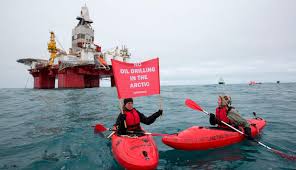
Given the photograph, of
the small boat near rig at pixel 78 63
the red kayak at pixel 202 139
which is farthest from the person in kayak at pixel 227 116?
the small boat near rig at pixel 78 63

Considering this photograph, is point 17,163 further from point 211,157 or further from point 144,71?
point 211,157

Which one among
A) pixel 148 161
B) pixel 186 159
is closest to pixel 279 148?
pixel 186 159

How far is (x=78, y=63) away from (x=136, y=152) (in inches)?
1602

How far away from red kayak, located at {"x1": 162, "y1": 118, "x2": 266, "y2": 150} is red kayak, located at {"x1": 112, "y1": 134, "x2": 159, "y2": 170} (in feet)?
3.85

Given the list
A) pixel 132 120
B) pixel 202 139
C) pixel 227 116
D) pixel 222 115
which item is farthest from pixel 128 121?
pixel 227 116

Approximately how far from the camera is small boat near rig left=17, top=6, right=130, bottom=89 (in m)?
→ 42.8

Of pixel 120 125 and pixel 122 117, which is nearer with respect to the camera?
pixel 122 117

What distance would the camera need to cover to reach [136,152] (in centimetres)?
516

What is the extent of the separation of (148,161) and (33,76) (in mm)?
61917

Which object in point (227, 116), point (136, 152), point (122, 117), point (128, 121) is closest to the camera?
point (136, 152)

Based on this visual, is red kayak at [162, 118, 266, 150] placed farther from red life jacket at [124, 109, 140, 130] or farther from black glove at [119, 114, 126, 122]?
black glove at [119, 114, 126, 122]

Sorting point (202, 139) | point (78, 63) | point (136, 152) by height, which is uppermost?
point (78, 63)

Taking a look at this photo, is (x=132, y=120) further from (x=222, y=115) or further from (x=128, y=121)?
(x=222, y=115)

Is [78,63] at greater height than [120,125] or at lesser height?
greater
